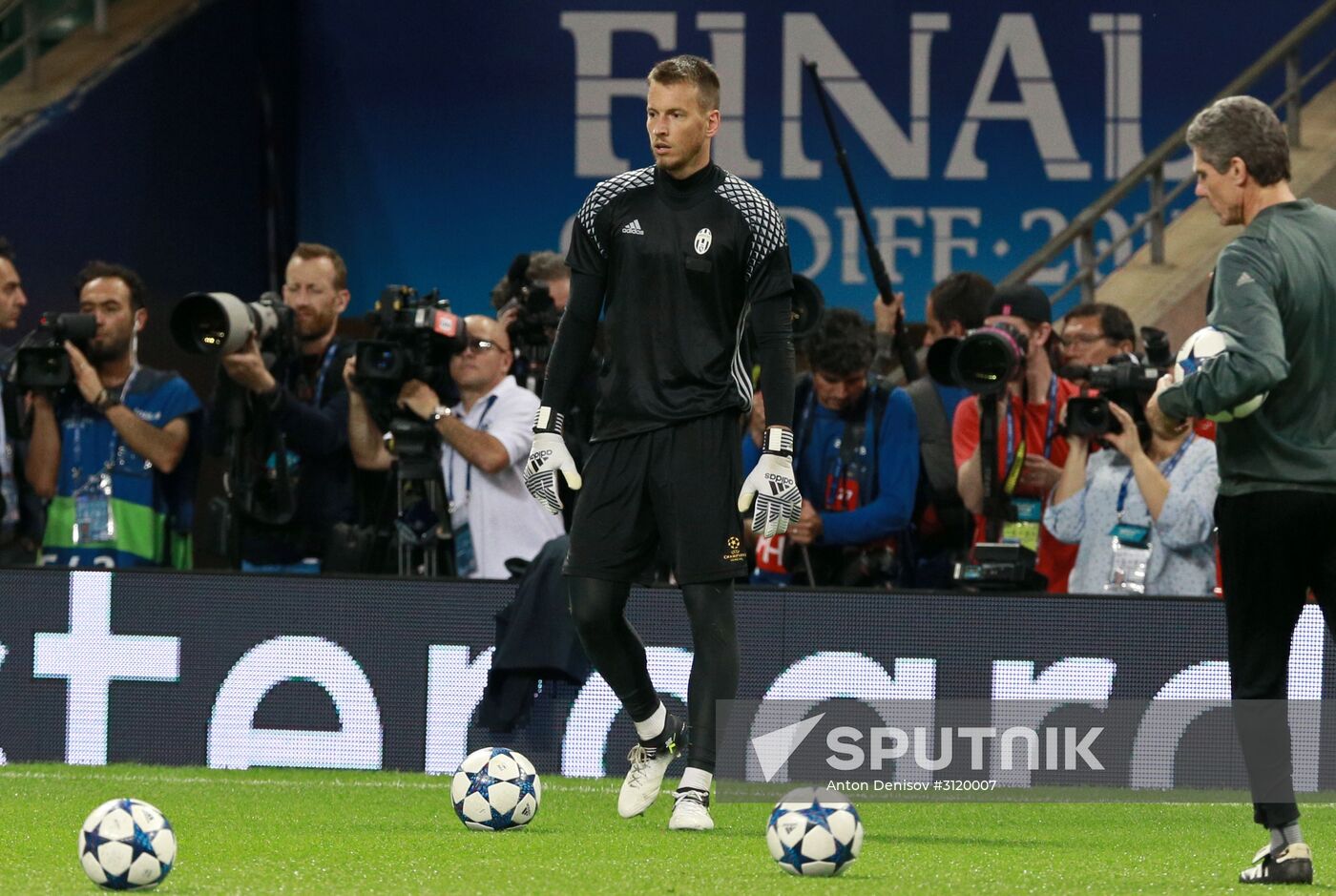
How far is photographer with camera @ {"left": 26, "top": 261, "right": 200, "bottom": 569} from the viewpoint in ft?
26.8

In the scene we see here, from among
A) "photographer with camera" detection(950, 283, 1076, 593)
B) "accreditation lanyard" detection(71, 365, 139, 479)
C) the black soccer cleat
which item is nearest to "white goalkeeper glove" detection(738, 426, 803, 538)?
the black soccer cleat

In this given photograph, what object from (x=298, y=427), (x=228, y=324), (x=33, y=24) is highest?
(x=33, y=24)

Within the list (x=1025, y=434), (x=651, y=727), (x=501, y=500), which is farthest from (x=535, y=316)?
(x=651, y=727)

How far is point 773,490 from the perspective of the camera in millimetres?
5602

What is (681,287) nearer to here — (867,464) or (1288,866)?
(1288,866)

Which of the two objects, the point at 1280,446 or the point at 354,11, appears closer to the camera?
the point at 1280,446

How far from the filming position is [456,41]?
13844mm

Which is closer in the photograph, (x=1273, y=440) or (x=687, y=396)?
(x=1273, y=440)

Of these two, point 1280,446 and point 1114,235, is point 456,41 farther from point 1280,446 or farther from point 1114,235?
point 1280,446

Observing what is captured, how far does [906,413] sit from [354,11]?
7.06 metres

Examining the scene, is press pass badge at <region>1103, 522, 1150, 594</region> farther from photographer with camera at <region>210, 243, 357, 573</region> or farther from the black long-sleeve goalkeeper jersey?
photographer with camera at <region>210, 243, 357, 573</region>

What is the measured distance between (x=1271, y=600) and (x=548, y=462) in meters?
2.04

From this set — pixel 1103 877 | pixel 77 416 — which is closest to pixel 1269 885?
pixel 1103 877

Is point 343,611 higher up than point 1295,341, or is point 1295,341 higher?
point 1295,341
